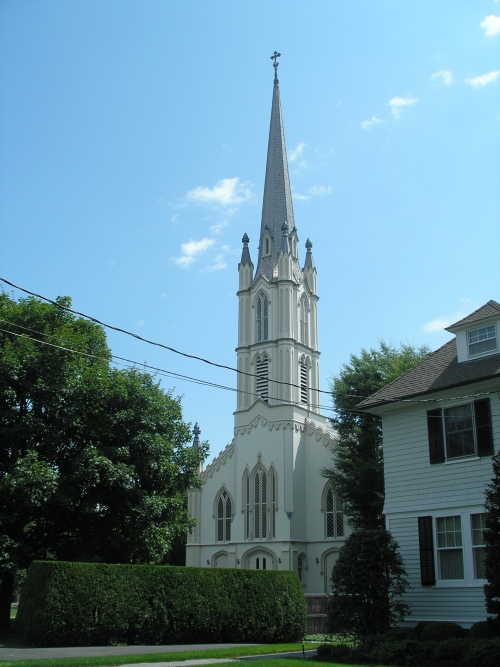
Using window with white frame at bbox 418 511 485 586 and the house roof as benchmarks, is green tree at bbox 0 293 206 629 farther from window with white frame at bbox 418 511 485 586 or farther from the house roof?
the house roof

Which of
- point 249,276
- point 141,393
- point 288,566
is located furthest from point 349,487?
point 249,276

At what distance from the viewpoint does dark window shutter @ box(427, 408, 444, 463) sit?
22188 mm

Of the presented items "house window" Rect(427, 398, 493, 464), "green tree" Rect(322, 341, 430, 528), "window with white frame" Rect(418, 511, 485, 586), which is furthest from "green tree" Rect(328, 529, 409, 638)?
"green tree" Rect(322, 341, 430, 528)

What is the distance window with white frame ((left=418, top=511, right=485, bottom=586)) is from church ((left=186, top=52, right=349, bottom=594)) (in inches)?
851

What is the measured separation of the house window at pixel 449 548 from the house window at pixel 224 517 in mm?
28891

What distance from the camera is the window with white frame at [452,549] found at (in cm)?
2048

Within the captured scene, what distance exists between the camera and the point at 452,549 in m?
21.2

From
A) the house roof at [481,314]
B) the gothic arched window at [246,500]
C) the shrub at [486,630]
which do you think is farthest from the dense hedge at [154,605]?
the gothic arched window at [246,500]

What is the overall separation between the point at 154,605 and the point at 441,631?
28.2 ft

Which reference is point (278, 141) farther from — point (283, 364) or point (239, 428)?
point (239, 428)

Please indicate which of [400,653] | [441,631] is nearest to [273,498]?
[441,631]

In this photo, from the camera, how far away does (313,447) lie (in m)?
48.1

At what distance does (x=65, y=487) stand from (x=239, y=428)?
25.9 metres

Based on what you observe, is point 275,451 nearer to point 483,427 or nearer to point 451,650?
point 483,427
